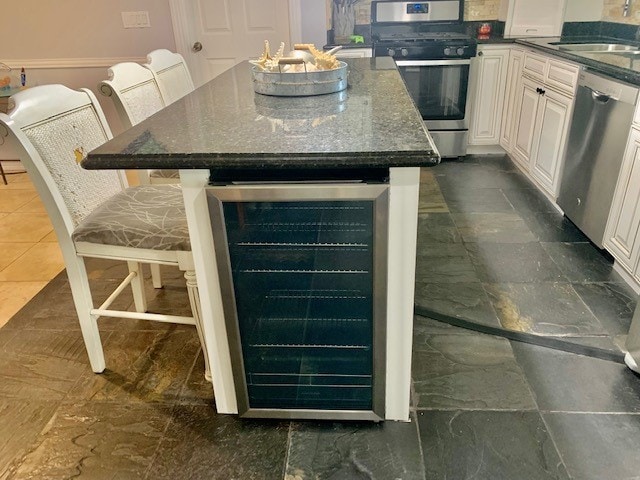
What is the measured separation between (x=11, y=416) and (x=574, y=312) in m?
2.16

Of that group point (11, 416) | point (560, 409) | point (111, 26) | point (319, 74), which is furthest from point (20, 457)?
point (111, 26)

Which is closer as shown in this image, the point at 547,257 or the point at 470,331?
the point at 470,331

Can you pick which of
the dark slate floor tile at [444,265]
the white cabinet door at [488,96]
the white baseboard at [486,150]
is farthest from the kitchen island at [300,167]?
the white baseboard at [486,150]

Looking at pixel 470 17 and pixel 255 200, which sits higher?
pixel 470 17

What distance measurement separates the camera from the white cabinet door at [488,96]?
373 cm

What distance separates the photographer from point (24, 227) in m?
3.16

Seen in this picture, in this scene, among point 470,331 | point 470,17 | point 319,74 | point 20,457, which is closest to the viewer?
point 20,457

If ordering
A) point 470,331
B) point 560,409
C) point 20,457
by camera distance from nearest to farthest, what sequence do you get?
point 20,457 < point 560,409 < point 470,331

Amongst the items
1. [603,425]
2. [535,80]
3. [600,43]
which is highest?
[600,43]

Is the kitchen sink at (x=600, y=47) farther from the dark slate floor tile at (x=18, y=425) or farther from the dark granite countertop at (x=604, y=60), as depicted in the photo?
the dark slate floor tile at (x=18, y=425)

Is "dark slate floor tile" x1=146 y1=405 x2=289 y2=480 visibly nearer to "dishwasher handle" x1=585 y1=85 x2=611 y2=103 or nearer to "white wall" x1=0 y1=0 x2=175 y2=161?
"dishwasher handle" x1=585 y1=85 x2=611 y2=103

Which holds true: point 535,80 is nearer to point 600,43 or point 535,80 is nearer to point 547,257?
point 600,43

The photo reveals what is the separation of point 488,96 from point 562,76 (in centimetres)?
102

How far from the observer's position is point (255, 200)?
1226 mm
